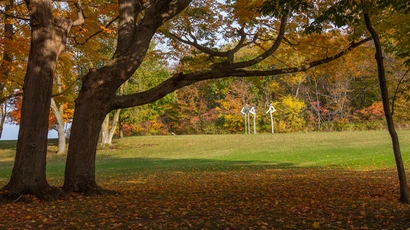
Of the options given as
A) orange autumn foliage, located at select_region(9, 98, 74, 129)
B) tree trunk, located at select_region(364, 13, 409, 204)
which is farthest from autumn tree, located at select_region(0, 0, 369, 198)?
orange autumn foliage, located at select_region(9, 98, 74, 129)

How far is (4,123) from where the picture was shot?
43594 millimetres

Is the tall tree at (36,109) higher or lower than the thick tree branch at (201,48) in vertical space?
lower

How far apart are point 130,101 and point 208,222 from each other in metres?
3.88

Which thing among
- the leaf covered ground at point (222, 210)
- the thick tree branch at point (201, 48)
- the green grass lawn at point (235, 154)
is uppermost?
the thick tree branch at point (201, 48)

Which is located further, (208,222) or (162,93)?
(162,93)

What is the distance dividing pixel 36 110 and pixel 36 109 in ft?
0.06

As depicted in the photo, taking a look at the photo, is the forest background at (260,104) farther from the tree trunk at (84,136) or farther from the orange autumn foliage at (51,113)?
the tree trunk at (84,136)

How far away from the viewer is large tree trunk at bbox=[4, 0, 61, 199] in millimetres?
7871

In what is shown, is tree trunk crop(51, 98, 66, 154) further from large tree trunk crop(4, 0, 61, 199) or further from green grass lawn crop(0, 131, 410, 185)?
large tree trunk crop(4, 0, 61, 199)

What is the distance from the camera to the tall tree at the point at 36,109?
25.8 ft

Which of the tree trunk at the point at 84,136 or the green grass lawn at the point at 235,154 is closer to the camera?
the tree trunk at the point at 84,136

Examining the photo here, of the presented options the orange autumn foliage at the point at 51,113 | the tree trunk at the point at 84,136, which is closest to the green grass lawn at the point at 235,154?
the orange autumn foliage at the point at 51,113

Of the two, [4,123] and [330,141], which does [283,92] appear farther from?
[4,123]

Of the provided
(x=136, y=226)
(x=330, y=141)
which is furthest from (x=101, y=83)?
(x=330, y=141)
